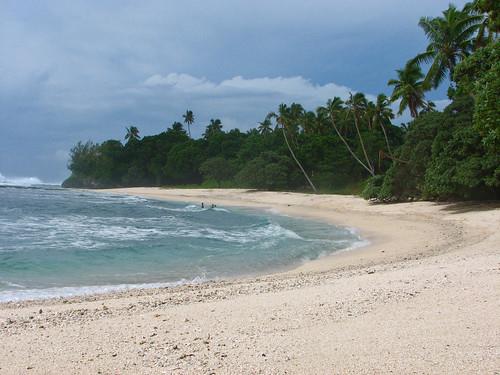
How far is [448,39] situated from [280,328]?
3174cm

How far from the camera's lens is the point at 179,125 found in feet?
375

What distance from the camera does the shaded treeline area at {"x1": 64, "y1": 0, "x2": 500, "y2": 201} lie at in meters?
22.1

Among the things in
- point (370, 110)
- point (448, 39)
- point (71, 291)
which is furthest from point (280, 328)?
point (370, 110)

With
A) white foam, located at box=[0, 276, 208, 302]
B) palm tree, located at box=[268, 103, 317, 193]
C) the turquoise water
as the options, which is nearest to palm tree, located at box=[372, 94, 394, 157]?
palm tree, located at box=[268, 103, 317, 193]

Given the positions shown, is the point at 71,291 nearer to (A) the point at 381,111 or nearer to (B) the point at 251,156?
(A) the point at 381,111

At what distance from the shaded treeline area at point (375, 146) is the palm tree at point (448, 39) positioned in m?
0.07

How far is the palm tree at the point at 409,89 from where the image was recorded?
37678 mm

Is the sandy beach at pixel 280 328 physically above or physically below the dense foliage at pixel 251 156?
below

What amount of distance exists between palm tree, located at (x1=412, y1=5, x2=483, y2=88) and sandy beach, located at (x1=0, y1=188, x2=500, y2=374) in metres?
26.2

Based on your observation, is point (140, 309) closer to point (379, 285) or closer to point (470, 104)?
point (379, 285)

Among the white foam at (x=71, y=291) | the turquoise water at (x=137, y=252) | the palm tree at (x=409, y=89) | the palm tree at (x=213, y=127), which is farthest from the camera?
the palm tree at (x=213, y=127)

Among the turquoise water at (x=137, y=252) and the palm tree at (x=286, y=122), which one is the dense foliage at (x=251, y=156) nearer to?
the palm tree at (x=286, y=122)

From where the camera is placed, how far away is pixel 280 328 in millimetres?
5301

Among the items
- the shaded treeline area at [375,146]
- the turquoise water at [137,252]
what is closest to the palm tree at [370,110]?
the shaded treeline area at [375,146]
